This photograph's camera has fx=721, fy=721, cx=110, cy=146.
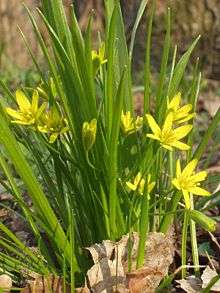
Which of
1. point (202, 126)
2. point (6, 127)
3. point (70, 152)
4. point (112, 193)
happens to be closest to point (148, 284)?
point (112, 193)

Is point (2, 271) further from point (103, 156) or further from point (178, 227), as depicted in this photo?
point (178, 227)

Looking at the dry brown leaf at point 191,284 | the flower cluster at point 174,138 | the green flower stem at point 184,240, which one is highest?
the flower cluster at point 174,138

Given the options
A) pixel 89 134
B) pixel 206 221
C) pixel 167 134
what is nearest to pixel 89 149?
pixel 89 134

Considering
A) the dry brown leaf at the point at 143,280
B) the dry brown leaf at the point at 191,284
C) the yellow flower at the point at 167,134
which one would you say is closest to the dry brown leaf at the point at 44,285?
the dry brown leaf at the point at 143,280

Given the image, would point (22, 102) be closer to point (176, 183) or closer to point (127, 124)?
point (127, 124)

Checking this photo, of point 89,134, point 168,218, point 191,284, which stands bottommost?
point 191,284

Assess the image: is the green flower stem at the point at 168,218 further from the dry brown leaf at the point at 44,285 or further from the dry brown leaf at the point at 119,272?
the dry brown leaf at the point at 44,285
